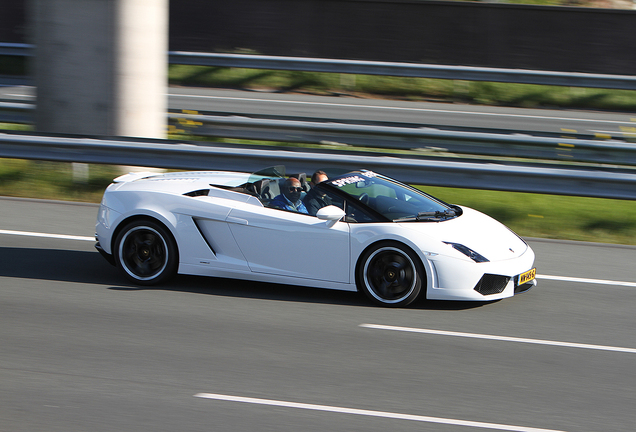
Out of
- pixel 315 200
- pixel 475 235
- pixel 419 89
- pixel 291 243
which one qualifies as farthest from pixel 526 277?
pixel 419 89

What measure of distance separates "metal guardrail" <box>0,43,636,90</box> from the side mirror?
1146 cm

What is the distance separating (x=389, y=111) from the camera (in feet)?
58.8

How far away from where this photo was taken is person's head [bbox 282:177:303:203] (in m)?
6.74

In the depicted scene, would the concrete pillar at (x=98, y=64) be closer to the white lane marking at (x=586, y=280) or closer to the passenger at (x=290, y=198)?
the passenger at (x=290, y=198)

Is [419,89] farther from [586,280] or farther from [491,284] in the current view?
[491,284]

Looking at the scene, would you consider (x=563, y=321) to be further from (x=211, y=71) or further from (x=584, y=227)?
(x=211, y=71)

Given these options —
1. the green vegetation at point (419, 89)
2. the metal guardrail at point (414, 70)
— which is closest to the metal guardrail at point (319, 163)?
the metal guardrail at point (414, 70)

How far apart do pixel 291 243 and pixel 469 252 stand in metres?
1.51

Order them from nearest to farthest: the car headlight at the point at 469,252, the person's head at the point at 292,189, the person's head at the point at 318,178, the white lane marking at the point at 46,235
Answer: the car headlight at the point at 469,252
the person's head at the point at 292,189
the person's head at the point at 318,178
the white lane marking at the point at 46,235

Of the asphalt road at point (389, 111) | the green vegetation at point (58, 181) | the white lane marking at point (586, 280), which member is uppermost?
the asphalt road at point (389, 111)

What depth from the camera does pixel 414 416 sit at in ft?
14.6

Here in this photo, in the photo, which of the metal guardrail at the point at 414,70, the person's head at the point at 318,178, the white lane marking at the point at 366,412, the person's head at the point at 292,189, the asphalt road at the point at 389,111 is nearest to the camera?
the white lane marking at the point at 366,412

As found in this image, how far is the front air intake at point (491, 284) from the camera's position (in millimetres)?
6277

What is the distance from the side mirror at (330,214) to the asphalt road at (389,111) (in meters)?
10.2
